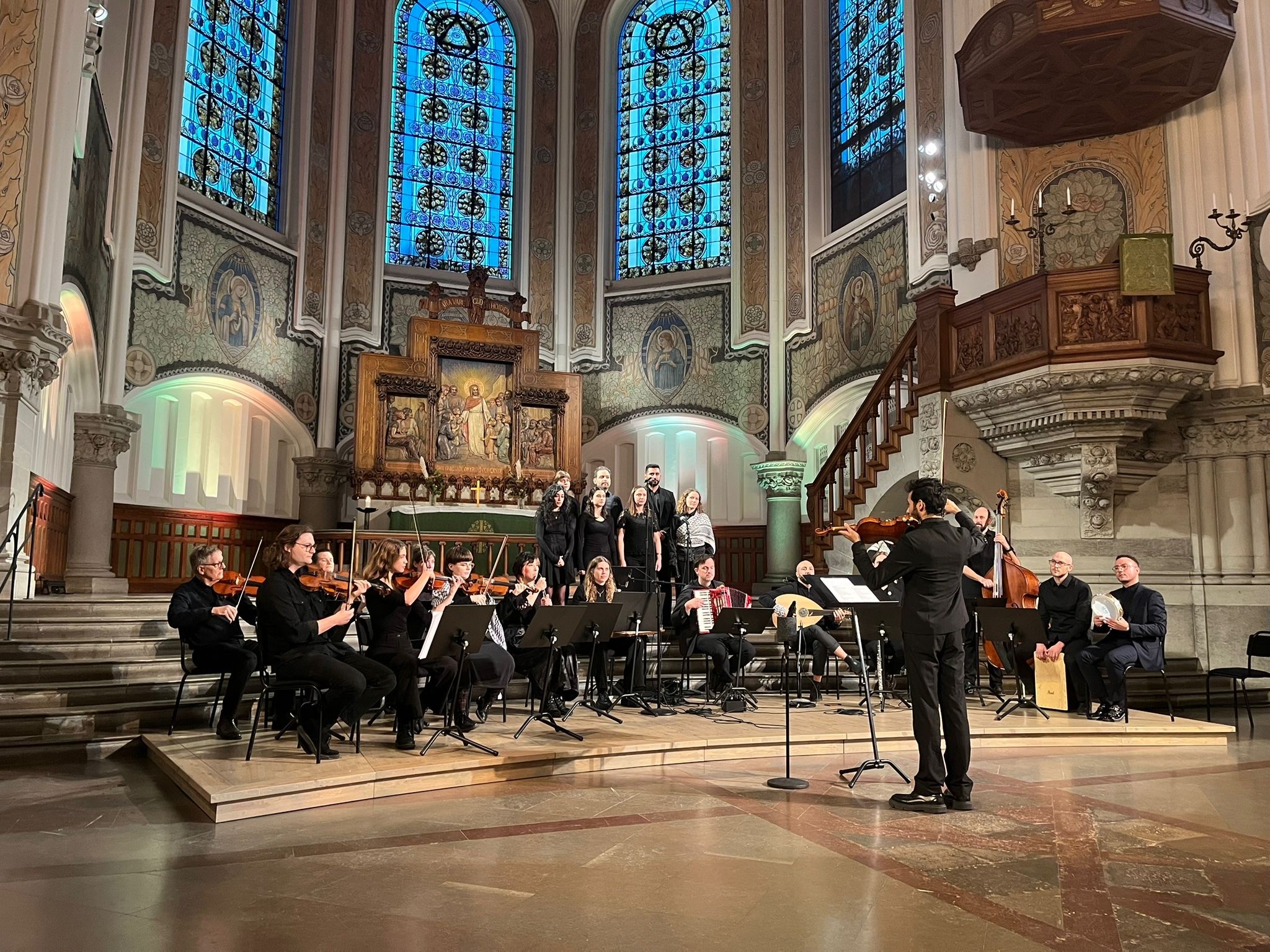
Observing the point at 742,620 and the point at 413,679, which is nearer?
the point at 413,679

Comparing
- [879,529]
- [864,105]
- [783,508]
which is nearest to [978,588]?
[879,529]

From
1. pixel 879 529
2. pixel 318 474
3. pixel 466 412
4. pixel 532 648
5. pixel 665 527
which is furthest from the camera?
pixel 318 474

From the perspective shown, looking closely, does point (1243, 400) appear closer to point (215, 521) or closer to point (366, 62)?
point (215, 521)

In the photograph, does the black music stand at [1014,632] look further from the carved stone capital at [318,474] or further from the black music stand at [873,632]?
the carved stone capital at [318,474]

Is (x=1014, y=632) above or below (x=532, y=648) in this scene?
above

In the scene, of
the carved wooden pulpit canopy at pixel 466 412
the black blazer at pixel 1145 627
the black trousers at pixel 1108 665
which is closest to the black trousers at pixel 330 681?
the black trousers at pixel 1108 665

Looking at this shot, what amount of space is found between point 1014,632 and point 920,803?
2935mm

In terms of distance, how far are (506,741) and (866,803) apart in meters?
2.19

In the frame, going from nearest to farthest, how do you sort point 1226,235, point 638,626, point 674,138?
1. point 638,626
2. point 1226,235
3. point 674,138

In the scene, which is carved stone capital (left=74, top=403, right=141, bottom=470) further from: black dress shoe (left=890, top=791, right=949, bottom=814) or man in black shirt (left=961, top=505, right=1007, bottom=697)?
black dress shoe (left=890, top=791, right=949, bottom=814)

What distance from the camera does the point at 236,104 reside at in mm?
14391

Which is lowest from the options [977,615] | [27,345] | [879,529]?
[977,615]

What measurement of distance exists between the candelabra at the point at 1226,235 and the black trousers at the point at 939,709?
6595mm

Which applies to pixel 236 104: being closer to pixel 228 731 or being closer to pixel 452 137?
pixel 452 137
